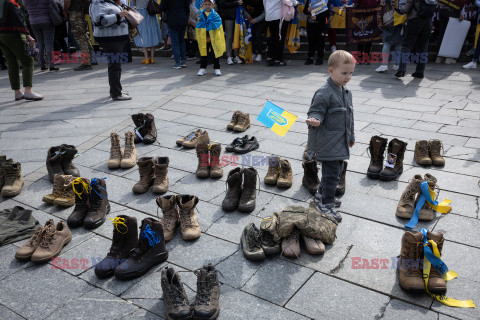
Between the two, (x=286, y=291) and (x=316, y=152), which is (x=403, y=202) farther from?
(x=286, y=291)

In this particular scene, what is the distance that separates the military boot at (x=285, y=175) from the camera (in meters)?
4.21

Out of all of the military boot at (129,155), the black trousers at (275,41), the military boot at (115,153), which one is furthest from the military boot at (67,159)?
the black trousers at (275,41)

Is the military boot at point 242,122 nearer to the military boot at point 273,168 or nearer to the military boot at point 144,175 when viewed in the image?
the military boot at point 273,168

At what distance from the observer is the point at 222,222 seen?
3674mm

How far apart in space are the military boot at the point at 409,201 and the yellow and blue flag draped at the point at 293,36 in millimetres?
7440

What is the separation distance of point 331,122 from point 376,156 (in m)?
1.28

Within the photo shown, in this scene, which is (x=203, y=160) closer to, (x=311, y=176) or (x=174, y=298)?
(x=311, y=176)

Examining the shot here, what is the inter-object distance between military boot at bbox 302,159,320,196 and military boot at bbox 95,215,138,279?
181 cm

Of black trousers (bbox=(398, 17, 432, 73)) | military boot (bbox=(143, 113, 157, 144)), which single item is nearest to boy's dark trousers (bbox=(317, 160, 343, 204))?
military boot (bbox=(143, 113, 157, 144))

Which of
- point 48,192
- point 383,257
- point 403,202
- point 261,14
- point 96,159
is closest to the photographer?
point 383,257

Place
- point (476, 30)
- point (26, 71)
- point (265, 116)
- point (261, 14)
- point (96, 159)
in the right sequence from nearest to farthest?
point (265, 116)
point (96, 159)
point (26, 71)
point (476, 30)
point (261, 14)

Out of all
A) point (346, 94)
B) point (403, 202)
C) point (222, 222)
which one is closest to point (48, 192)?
point (222, 222)

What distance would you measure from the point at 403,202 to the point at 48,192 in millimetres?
3555

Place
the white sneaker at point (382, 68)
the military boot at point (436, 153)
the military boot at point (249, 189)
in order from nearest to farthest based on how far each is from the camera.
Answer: the military boot at point (249, 189) → the military boot at point (436, 153) → the white sneaker at point (382, 68)
